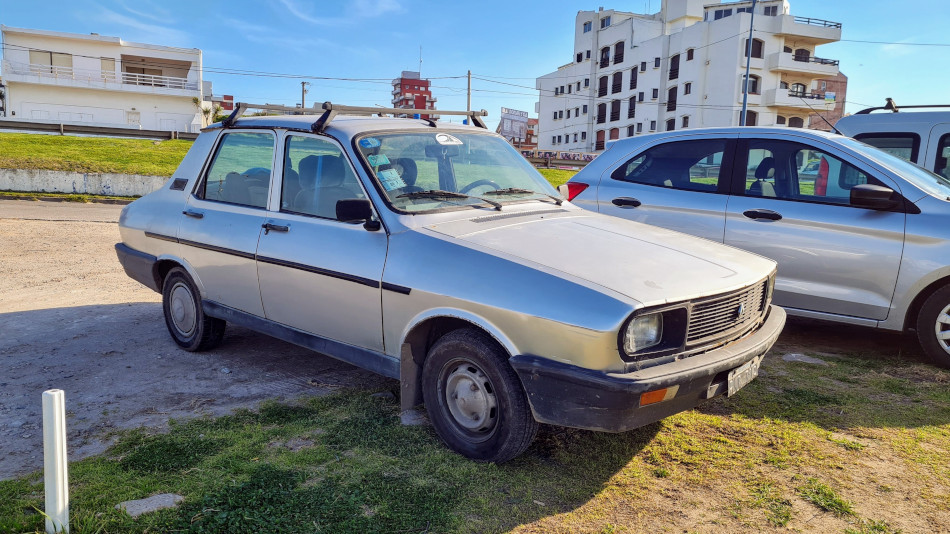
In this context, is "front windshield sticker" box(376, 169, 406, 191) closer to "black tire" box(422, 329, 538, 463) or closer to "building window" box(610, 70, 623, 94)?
"black tire" box(422, 329, 538, 463)

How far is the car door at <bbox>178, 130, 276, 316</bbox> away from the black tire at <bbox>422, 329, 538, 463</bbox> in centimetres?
163

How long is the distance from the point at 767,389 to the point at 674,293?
204 cm

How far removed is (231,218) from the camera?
15.6ft

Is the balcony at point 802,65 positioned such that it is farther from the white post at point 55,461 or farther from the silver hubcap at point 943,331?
the white post at point 55,461

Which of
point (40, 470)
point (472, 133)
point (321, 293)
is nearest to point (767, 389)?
point (472, 133)

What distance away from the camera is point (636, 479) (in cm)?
331

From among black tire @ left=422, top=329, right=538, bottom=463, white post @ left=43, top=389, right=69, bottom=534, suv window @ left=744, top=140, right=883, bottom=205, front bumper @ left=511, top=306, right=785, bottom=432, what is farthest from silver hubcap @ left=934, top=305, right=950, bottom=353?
white post @ left=43, top=389, right=69, bottom=534

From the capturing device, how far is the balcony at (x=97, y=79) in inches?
1751

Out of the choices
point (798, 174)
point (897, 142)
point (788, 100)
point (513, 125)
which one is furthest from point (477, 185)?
point (513, 125)

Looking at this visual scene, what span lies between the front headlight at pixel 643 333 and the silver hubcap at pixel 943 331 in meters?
3.14

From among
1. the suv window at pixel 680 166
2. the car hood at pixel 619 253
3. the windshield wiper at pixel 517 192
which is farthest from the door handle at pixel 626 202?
the car hood at pixel 619 253

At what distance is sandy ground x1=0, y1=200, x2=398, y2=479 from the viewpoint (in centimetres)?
391

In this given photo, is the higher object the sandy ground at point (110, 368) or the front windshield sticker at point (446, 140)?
the front windshield sticker at point (446, 140)

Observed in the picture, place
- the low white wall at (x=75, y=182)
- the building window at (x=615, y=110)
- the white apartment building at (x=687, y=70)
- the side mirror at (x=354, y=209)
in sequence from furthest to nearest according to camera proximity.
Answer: the building window at (x=615, y=110) → the white apartment building at (x=687, y=70) → the low white wall at (x=75, y=182) → the side mirror at (x=354, y=209)
